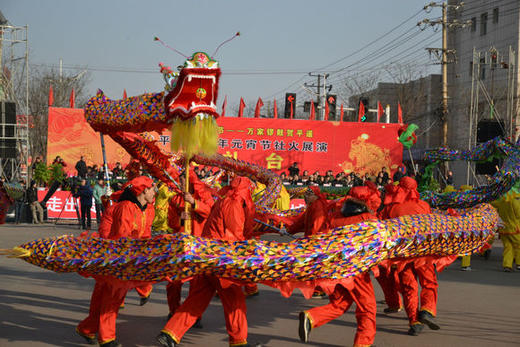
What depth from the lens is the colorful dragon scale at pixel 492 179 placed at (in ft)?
27.1

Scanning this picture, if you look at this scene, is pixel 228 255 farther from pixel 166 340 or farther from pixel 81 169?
pixel 81 169

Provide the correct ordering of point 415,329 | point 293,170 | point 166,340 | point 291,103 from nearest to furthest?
point 166,340 → point 415,329 → point 293,170 → point 291,103

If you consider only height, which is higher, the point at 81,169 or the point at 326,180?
the point at 81,169

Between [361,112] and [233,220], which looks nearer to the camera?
[233,220]

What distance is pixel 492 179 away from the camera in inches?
335

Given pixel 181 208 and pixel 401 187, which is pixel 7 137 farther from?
pixel 401 187

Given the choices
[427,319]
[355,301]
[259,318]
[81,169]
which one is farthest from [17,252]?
[81,169]

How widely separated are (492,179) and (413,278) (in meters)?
2.40

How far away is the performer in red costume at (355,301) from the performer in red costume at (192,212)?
60.1 inches

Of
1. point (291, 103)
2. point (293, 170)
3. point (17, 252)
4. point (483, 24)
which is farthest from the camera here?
point (483, 24)

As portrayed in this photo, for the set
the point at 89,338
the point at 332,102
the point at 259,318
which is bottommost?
the point at 259,318

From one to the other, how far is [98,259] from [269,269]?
4.83 feet

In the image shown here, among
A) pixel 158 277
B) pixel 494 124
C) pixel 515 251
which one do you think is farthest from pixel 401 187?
pixel 494 124

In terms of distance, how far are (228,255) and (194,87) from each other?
157 centimetres
